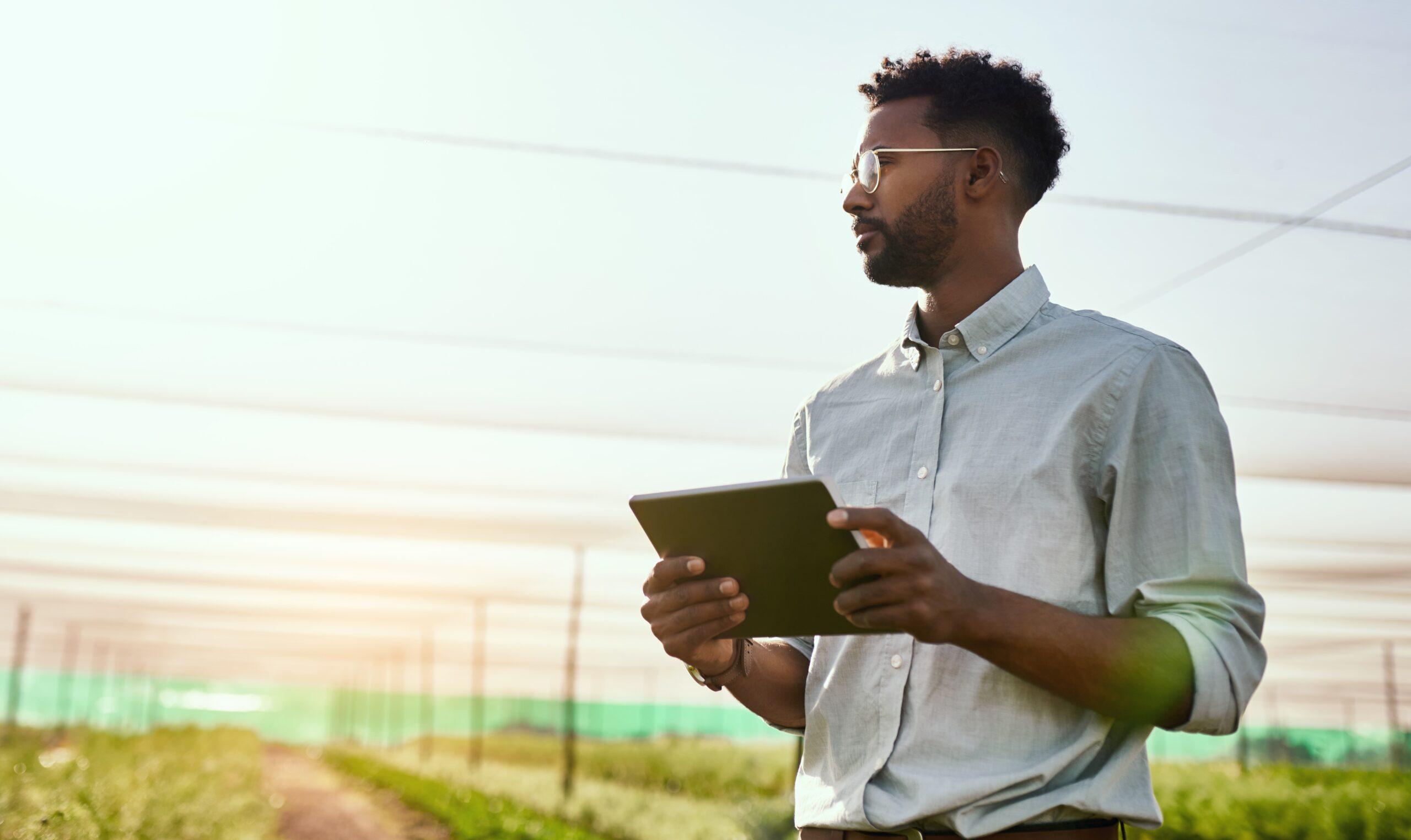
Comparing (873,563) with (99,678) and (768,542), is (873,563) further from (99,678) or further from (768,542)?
(99,678)

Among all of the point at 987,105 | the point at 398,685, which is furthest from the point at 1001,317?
the point at 398,685

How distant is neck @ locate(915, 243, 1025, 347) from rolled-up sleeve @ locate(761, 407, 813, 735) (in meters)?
0.29

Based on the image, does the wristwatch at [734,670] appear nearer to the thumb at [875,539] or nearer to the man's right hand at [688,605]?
the man's right hand at [688,605]

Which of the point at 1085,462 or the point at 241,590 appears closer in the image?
the point at 1085,462

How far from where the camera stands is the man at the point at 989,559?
1.48 metres

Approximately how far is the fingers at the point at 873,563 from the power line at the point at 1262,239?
12.1 ft

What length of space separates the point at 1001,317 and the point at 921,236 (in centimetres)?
18

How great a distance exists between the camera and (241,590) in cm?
1720

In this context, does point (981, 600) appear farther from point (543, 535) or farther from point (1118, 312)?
point (543, 535)

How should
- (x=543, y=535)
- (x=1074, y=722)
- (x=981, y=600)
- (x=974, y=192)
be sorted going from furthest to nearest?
(x=543, y=535)
(x=974, y=192)
(x=1074, y=722)
(x=981, y=600)

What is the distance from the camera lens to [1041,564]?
1632mm

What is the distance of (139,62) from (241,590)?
557 inches

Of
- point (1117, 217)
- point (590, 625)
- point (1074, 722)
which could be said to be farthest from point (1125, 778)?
point (590, 625)

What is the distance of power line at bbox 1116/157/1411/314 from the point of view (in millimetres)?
4371
